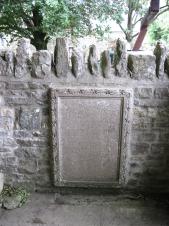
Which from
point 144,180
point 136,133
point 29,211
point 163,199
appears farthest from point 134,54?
point 29,211

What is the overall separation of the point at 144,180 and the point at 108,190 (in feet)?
1.34

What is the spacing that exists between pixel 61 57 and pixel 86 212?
5.13 feet

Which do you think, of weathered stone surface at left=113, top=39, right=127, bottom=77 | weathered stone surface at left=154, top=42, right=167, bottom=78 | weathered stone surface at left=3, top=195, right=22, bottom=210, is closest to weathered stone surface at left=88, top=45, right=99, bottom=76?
weathered stone surface at left=113, top=39, right=127, bottom=77

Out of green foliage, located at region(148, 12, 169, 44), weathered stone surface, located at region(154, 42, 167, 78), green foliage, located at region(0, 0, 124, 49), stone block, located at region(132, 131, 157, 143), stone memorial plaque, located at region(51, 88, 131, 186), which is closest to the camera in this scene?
weathered stone surface, located at region(154, 42, 167, 78)

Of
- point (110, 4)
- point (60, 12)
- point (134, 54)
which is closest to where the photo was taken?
point (134, 54)

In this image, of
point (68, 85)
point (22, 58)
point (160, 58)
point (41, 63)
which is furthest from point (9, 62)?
point (160, 58)

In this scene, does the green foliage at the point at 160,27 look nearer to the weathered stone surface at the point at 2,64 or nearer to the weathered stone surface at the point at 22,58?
the weathered stone surface at the point at 22,58

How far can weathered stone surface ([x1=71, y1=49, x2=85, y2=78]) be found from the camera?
2.65 m

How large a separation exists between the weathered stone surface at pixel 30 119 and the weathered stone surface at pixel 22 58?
0.36 metres

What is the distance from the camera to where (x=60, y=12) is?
349cm

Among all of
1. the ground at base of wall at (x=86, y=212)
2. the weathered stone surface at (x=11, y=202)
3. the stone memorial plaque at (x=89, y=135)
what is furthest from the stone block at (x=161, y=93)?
the weathered stone surface at (x=11, y=202)

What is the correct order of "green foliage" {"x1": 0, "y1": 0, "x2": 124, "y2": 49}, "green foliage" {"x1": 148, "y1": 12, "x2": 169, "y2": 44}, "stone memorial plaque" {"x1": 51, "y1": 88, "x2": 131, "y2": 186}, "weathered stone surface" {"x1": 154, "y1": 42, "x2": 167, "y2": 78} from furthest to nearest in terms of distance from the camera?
"green foliage" {"x1": 148, "y1": 12, "x2": 169, "y2": 44}
"green foliage" {"x1": 0, "y1": 0, "x2": 124, "y2": 49}
"stone memorial plaque" {"x1": 51, "y1": 88, "x2": 131, "y2": 186}
"weathered stone surface" {"x1": 154, "y1": 42, "x2": 167, "y2": 78}

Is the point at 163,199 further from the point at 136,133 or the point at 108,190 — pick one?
the point at 136,133

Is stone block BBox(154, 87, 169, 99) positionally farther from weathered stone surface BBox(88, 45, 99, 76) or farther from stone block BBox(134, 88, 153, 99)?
weathered stone surface BBox(88, 45, 99, 76)
